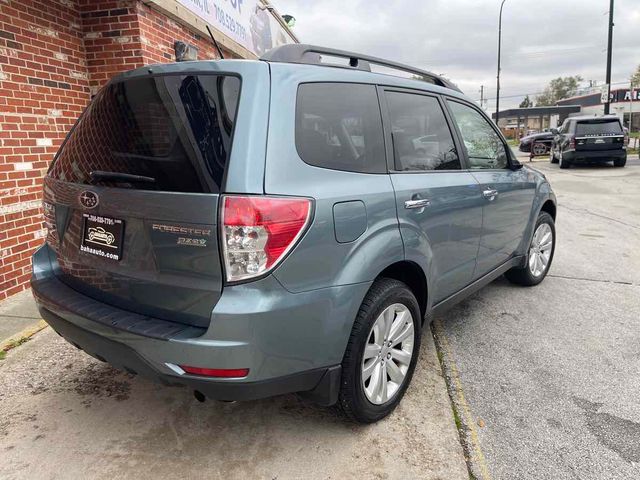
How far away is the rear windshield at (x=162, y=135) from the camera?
6.56 ft

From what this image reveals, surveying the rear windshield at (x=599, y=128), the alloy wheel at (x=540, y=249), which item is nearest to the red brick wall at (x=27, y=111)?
the alloy wheel at (x=540, y=249)

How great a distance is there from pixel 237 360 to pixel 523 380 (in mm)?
1986

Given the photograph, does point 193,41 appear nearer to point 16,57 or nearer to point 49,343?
point 16,57

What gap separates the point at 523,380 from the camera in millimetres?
3064

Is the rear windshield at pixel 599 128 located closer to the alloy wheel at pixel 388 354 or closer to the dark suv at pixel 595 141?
the dark suv at pixel 595 141

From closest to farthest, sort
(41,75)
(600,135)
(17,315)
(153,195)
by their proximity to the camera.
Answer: (153,195), (17,315), (41,75), (600,135)

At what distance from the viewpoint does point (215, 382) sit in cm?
197

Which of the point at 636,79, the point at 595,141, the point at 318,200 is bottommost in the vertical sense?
the point at 595,141

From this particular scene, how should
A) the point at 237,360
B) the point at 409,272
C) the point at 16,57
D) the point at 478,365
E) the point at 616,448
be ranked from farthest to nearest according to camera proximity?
the point at 16,57 < the point at 478,365 < the point at 409,272 < the point at 616,448 < the point at 237,360

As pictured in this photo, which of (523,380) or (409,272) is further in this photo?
(523,380)

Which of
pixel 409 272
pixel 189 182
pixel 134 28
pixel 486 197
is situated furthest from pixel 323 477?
pixel 134 28

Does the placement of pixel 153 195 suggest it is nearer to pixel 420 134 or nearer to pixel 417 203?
pixel 417 203

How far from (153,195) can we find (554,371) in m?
2.68

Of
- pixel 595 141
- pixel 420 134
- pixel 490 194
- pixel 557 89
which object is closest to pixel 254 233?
pixel 420 134
